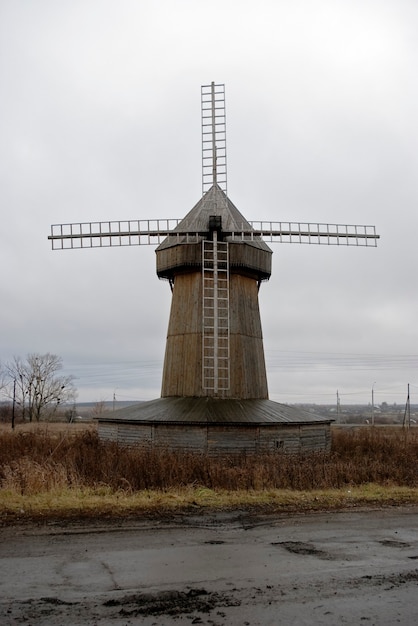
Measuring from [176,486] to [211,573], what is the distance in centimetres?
559

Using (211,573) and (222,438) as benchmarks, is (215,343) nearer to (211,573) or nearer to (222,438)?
(222,438)

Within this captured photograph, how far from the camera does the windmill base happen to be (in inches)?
704

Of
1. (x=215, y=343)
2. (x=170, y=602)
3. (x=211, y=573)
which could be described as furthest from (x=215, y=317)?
(x=170, y=602)

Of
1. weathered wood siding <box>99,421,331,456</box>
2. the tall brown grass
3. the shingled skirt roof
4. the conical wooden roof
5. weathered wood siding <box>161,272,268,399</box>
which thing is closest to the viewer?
the tall brown grass

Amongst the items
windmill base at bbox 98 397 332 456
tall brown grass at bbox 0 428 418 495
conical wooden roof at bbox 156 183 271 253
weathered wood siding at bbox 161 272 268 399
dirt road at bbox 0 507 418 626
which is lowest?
dirt road at bbox 0 507 418 626

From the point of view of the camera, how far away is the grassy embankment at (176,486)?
10305 mm

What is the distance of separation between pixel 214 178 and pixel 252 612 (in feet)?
63.9

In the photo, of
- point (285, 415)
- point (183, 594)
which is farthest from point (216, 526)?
point (285, 415)

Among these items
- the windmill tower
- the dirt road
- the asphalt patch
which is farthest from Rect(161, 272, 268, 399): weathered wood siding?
the asphalt patch

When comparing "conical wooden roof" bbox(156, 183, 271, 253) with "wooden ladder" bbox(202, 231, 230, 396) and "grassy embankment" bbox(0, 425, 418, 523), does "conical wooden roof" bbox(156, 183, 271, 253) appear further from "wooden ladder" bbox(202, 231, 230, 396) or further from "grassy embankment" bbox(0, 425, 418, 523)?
"grassy embankment" bbox(0, 425, 418, 523)

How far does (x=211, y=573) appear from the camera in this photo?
21.8ft

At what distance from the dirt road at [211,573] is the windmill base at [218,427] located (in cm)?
817

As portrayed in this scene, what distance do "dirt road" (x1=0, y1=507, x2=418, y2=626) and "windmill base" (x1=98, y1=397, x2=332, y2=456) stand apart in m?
8.17

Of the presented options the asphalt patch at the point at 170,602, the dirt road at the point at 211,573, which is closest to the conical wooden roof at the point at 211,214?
the dirt road at the point at 211,573
